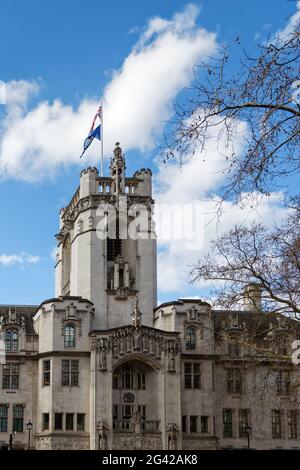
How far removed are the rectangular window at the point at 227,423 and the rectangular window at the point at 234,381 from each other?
1.65 m

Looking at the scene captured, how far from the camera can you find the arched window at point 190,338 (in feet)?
218

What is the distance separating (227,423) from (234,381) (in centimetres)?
334

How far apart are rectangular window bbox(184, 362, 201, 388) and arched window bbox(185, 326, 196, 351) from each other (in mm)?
1310

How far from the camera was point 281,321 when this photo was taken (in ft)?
119

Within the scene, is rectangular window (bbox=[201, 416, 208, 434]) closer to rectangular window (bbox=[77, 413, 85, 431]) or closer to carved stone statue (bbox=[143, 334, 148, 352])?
carved stone statue (bbox=[143, 334, 148, 352])

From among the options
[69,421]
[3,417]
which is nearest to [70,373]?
[69,421]

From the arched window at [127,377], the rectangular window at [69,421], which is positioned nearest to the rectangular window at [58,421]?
the rectangular window at [69,421]

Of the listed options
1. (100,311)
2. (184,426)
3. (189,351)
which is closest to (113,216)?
(100,311)

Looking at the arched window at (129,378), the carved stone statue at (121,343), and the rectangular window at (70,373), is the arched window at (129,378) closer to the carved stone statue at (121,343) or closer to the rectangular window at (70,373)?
the carved stone statue at (121,343)

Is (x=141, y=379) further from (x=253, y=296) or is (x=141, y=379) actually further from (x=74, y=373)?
(x=253, y=296)

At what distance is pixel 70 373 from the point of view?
6378 cm

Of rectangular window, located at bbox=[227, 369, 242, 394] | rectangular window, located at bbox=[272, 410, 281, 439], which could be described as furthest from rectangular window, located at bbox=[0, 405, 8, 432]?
rectangular window, located at bbox=[272, 410, 281, 439]
